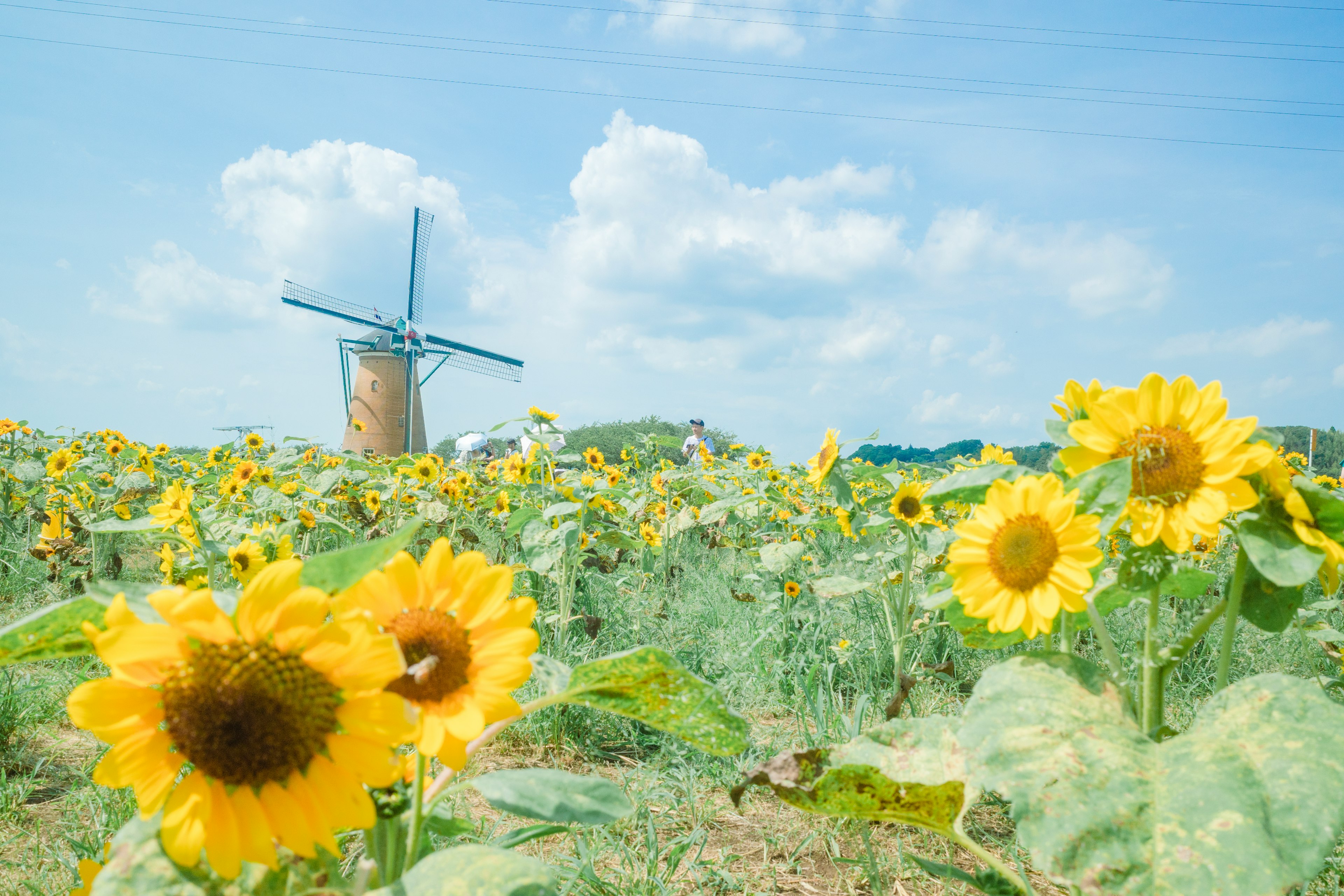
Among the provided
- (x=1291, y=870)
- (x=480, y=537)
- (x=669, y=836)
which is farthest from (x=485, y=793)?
(x=480, y=537)

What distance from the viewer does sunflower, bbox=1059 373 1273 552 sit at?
91cm

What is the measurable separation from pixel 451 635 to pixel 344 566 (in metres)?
0.11

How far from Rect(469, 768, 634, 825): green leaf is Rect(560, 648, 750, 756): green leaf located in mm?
77

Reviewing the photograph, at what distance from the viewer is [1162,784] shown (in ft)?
2.68

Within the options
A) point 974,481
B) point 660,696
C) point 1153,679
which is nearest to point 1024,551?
point 974,481

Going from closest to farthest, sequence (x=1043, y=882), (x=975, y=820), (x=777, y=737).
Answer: (x=1043, y=882) < (x=975, y=820) < (x=777, y=737)

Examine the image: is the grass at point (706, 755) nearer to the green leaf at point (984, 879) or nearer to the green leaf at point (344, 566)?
the green leaf at point (984, 879)

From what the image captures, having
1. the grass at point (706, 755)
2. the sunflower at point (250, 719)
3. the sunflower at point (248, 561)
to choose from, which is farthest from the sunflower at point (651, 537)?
the sunflower at point (250, 719)

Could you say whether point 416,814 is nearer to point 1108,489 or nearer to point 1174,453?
point 1108,489

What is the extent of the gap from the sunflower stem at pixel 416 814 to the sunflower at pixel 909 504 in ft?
6.27

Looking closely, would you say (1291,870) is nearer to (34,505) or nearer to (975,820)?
(975,820)

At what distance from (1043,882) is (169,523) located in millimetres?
2131

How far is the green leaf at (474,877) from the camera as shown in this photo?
0.65 m

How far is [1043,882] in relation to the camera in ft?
5.38
